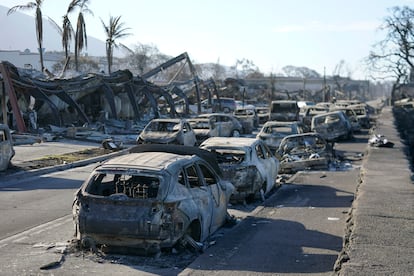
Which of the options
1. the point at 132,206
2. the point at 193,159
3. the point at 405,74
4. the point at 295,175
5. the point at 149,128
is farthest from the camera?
the point at 405,74

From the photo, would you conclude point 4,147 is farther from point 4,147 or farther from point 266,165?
point 266,165

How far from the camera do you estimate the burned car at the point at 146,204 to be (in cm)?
836

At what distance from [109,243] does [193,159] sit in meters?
2.08

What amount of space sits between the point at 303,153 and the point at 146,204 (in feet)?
44.4

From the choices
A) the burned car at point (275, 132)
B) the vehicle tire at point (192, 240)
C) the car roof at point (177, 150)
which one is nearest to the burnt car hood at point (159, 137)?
the burned car at point (275, 132)

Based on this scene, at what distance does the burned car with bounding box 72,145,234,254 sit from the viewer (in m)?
8.36

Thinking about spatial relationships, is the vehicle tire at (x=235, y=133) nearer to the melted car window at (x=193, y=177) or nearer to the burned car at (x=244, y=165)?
the burned car at (x=244, y=165)

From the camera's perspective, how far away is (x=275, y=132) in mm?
24562

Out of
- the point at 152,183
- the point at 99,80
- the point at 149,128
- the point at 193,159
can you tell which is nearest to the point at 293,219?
the point at 193,159

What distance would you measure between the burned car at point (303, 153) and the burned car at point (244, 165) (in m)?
5.08

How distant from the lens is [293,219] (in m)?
11.4

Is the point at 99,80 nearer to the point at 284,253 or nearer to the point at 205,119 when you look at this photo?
the point at 205,119

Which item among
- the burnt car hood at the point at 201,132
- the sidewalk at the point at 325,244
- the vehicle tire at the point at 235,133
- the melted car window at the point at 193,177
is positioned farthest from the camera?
the vehicle tire at the point at 235,133

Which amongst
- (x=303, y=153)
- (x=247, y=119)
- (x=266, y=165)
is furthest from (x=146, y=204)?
(x=247, y=119)
